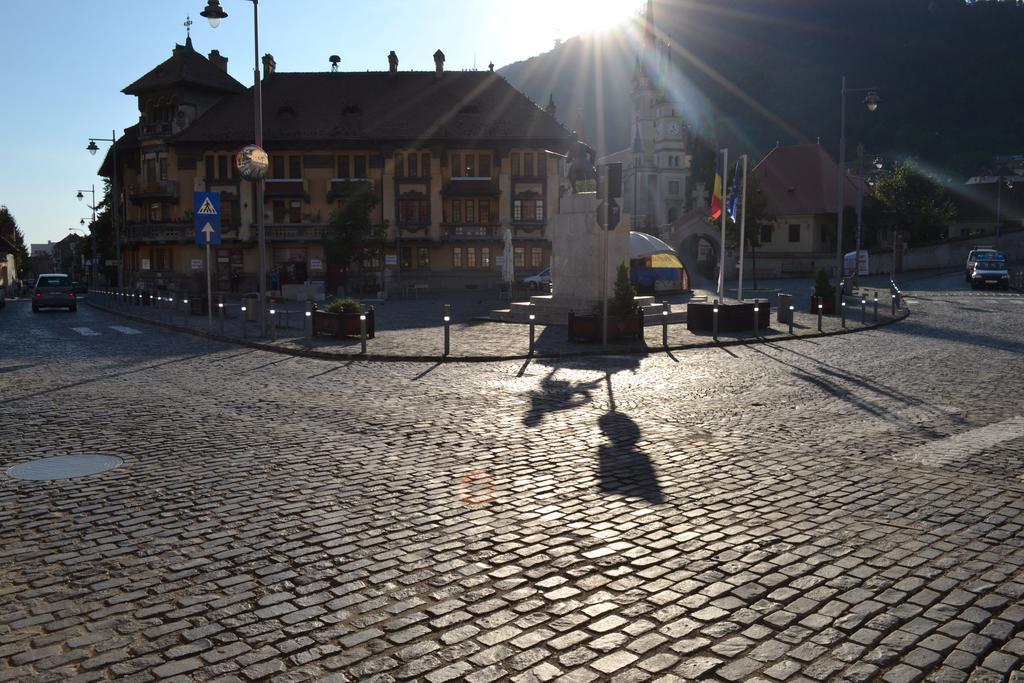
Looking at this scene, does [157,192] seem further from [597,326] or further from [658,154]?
[658,154]

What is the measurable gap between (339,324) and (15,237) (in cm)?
10521

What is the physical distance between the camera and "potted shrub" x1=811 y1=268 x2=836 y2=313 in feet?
99.5

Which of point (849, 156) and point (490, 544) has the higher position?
point (849, 156)

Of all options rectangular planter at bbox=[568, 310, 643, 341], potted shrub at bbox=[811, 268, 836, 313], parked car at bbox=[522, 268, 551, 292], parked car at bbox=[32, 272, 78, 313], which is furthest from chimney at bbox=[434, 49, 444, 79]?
rectangular planter at bbox=[568, 310, 643, 341]

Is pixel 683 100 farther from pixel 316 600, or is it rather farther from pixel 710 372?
pixel 316 600

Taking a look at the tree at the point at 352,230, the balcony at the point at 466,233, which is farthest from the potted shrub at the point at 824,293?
the balcony at the point at 466,233

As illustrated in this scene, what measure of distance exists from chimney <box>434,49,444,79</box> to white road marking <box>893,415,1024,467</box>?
57876 mm

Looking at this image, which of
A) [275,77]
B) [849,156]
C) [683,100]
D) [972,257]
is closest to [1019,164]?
[849,156]

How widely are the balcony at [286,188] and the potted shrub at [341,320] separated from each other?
3873cm

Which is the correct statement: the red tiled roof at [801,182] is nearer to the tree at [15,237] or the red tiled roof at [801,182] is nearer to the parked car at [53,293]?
the parked car at [53,293]

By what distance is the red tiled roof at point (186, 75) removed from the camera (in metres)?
61.9

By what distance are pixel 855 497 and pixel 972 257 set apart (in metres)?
54.8

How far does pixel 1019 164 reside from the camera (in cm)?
12369

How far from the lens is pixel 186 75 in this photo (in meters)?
61.5
